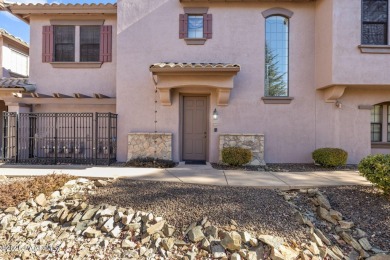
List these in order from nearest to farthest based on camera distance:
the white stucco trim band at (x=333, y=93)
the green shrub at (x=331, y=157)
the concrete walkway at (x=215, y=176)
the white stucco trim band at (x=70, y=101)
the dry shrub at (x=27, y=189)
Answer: the dry shrub at (x=27, y=189) → the concrete walkway at (x=215, y=176) → the green shrub at (x=331, y=157) → the white stucco trim band at (x=333, y=93) → the white stucco trim band at (x=70, y=101)

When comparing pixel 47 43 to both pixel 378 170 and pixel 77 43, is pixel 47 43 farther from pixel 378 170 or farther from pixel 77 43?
pixel 378 170

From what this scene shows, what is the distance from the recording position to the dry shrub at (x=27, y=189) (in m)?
5.10

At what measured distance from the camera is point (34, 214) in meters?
4.86

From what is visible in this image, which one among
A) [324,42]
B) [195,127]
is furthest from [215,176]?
[324,42]

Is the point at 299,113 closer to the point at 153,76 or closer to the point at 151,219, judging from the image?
the point at 153,76

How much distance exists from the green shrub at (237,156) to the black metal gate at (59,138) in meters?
4.52

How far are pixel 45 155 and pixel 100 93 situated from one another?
11.9ft

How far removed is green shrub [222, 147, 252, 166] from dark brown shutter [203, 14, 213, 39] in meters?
4.63

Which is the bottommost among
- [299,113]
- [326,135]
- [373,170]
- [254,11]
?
[373,170]

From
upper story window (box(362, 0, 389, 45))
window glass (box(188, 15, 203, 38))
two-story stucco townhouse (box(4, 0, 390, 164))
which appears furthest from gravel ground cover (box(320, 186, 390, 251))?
window glass (box(188, 15, 203, 38))

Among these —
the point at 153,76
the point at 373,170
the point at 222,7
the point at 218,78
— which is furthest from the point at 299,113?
the point at 153,76

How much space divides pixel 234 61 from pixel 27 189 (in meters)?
7.93

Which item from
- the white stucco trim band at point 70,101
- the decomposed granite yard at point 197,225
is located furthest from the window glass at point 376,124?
the white stucco trim band at point 70,101

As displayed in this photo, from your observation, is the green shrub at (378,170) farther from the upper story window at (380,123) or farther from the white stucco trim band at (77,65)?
the white stucco trim band at (77,65)
